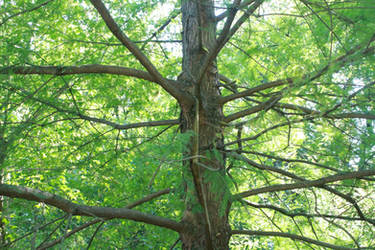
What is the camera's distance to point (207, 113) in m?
3.22

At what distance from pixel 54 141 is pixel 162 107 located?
178cm

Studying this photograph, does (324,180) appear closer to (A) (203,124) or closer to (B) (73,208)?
(A) (203,124)

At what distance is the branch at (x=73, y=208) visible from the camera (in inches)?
96.3

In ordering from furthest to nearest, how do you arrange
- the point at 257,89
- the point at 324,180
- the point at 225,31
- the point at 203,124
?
1. the point at 203,124
2. the point at 257,89
3. the point at 324,180
4. the point at 225,31

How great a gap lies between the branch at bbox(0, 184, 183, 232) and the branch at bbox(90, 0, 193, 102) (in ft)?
3.31

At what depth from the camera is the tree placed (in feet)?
6.73

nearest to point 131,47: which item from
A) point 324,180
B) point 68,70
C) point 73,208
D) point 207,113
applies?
point 68,70

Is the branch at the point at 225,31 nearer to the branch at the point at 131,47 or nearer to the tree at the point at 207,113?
the tree at the point at 207,113

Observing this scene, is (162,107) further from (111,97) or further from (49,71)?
(49,71)

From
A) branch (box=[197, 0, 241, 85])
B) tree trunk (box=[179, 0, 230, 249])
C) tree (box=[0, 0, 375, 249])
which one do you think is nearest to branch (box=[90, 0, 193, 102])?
tree (box=[0, 0, 375, 249])

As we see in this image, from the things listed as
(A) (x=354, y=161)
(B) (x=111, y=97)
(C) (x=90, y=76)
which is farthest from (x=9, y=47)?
(A) (x=354, y=161)

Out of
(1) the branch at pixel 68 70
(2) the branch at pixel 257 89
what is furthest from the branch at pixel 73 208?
(2) the branch at pixel 257 89

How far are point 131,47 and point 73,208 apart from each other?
4.02ft

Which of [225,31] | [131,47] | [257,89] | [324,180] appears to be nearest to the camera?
[225,31]
